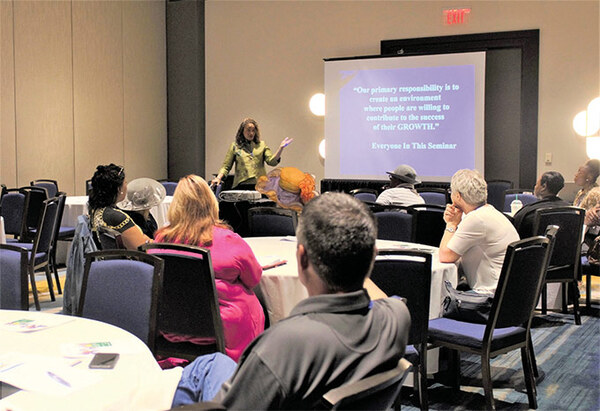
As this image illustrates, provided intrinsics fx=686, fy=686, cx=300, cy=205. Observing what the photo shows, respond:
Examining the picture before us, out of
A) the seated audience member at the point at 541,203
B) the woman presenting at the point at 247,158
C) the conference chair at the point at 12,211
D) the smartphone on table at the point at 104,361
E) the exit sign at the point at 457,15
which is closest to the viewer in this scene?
the smartphone on table at the point at 104,361

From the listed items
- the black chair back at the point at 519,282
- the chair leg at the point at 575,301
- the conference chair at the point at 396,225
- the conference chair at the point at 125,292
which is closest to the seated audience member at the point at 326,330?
the conference chair at the point at 125,292

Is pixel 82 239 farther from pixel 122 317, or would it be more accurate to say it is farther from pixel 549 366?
pixel 549 366

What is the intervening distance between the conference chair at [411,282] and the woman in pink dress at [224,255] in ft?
1.89

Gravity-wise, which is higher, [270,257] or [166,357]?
[270,257]

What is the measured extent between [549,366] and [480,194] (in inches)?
52.5

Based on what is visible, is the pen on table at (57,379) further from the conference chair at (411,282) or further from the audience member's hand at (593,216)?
the audience member's hand at (593,216)

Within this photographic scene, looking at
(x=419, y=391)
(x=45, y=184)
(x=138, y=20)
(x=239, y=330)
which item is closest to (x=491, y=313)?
(x=419, y=391)

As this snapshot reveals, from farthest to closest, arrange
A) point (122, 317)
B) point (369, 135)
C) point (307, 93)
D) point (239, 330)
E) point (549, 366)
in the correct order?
point (307, 93), point (369, 135), point (549, 366), point (239, 330), point (122, 317)

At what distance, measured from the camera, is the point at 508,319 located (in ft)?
11.0

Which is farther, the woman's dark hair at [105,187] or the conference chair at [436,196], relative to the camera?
the conference chair at [436,196]

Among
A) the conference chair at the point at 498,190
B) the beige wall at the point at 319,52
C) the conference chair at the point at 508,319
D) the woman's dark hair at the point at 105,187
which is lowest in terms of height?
the conference chair at the point at 508,319

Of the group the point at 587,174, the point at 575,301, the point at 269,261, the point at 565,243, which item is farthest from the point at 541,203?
the point at 269,261

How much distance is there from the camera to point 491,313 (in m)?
3.28

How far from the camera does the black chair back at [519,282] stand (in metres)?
3.23
